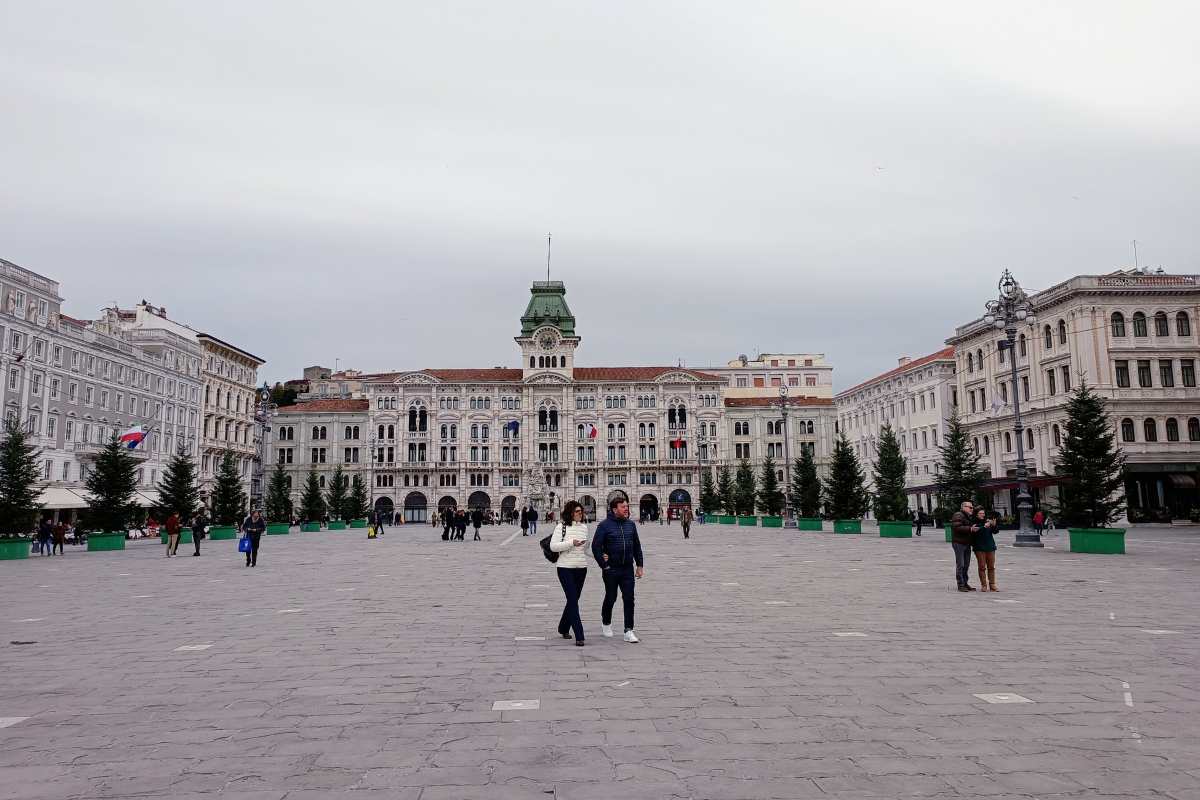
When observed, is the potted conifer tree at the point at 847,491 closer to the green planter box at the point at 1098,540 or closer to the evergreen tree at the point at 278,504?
→ the green planter box at the point at 1098,540

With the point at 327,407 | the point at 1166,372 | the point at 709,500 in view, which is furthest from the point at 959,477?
the point at 327,407

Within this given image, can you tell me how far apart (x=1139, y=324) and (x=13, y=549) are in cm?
5974

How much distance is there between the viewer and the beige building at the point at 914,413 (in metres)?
69.3

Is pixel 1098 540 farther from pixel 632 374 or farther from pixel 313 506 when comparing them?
pixel 632 374

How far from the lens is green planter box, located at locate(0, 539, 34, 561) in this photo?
Result: 30656 mm

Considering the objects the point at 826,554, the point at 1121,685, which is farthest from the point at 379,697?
the point at 826,554

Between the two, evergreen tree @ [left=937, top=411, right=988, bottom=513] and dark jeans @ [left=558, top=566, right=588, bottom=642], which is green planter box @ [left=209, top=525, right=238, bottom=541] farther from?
dark jeans @ [left=558, top=566, right=588, bottom=642]

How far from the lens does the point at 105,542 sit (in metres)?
36.3

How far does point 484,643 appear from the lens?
10.1 metres

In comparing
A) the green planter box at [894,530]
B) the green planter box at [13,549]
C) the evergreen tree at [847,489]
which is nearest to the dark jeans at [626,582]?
the green planter box at [13,549]

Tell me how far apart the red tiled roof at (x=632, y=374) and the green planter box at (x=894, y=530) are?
5984 cm

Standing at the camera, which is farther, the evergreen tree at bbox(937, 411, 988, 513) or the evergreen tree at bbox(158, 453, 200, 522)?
the evergreen tree at bbox(158, 453, 200, 522)

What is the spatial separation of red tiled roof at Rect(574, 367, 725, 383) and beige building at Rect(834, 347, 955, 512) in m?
19.6

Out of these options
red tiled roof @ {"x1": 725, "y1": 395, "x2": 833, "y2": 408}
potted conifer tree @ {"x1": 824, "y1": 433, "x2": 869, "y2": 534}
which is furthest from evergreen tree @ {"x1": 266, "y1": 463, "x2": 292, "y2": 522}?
red tiled roof @ {"x1": 725, "y1": 395, "x2": 833, "y2": 408}
